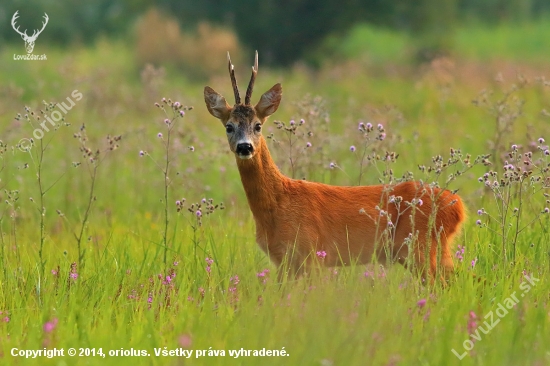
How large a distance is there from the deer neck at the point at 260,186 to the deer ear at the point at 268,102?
0.64 feet

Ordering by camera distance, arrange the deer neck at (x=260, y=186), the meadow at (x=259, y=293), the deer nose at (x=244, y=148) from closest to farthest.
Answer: the meadow at (x=259, y=293)
the deer nose at (x=244, y=148)
the deer neck at (x=260, y=186)

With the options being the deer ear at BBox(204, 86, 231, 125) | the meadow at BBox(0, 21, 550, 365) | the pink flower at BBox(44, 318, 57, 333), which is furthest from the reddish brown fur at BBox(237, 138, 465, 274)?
the pink flower at BBox(44, 318, 57, 333)

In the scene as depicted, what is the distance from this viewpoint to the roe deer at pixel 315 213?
5488 millimetres

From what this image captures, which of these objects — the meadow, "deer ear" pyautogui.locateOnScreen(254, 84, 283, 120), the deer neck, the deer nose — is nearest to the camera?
the meadow

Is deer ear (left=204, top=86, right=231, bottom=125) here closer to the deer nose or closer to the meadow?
the meadow

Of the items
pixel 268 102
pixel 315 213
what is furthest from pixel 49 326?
pixel 268 102

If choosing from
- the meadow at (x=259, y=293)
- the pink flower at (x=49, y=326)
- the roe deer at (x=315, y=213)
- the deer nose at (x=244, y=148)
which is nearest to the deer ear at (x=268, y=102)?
the roe deer at (x=315, y=213)

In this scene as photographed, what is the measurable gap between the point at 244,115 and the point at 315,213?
30.9 inches

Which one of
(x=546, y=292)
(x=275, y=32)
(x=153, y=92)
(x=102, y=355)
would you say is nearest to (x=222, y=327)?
(x=102, y=355)

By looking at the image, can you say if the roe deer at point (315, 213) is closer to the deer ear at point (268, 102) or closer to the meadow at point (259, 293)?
the deer ear at point (268, 102)

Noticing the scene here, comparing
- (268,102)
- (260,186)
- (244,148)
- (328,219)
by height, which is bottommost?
(328,219)

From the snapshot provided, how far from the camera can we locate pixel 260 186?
18.5 feet

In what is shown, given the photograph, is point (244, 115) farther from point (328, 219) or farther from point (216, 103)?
point (328, 219)

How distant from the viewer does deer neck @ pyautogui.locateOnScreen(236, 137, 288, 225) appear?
5.63 metres
